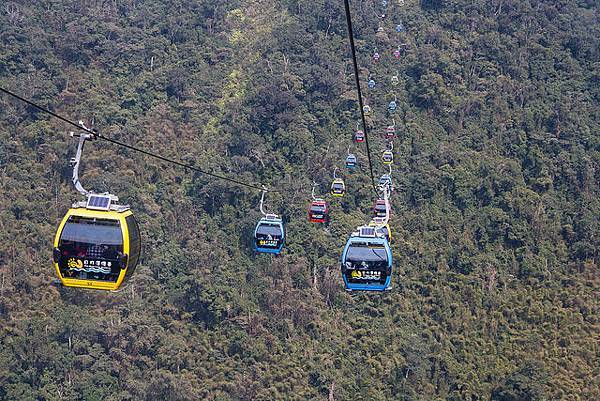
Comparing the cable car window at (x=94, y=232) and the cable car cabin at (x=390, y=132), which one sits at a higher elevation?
the cable car cabin at (x=390, y=132)

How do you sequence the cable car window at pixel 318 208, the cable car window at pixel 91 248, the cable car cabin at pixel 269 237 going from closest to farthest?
the cable car window at pixel 91 248 → the cable car cabin at pixel 269 237 → the cable car window at pixel 318 208

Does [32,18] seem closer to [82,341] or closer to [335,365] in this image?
[82,341]

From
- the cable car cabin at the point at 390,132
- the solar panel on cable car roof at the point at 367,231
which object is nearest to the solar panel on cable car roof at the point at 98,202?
the solar panel on cable car roof at the point at 367,231

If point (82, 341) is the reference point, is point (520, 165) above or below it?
above

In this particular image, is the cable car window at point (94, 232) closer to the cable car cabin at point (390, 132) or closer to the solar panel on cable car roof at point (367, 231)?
the solar panel on cable car roof at point (367, 231)

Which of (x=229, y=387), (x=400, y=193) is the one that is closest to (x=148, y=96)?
(x=400, y=193)

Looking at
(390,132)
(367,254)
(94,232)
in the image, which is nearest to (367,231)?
(367,254)
